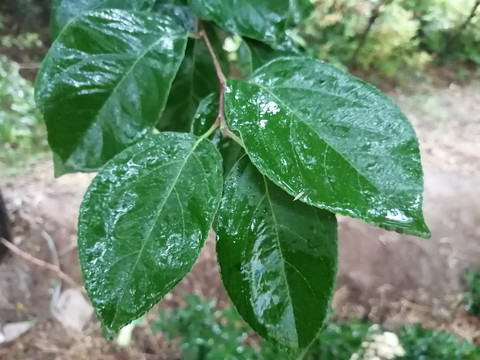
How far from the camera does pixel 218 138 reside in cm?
44

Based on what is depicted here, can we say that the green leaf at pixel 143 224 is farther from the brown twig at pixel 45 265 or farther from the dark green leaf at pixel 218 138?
the brown twig at pixel 45 265

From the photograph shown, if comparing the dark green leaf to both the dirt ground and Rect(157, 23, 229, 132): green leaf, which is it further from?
the dirt ground

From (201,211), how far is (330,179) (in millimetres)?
91

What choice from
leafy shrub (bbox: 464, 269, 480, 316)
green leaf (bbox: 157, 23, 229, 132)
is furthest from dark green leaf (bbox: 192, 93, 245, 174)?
leafy shrub (bbox: 464, 269, 480, 316)

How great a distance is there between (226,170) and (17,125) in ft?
6.90

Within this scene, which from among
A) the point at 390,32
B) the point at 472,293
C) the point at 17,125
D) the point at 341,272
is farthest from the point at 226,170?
the point at 390,32

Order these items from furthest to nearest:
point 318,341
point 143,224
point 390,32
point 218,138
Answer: point 390,32 → point 318,341 → point 218,138 → point 143,224

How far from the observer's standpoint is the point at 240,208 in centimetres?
36

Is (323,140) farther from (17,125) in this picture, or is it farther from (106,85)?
(17,125)

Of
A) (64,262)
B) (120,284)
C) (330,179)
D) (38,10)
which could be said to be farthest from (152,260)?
(38,10)

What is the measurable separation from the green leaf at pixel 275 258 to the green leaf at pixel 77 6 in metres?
0.24

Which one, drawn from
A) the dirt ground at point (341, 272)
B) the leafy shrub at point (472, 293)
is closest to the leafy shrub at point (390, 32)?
the dirt ground at point (341, 272)

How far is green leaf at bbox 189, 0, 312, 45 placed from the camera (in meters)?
0.47

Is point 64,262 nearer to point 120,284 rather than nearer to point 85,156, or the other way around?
point 85,156
